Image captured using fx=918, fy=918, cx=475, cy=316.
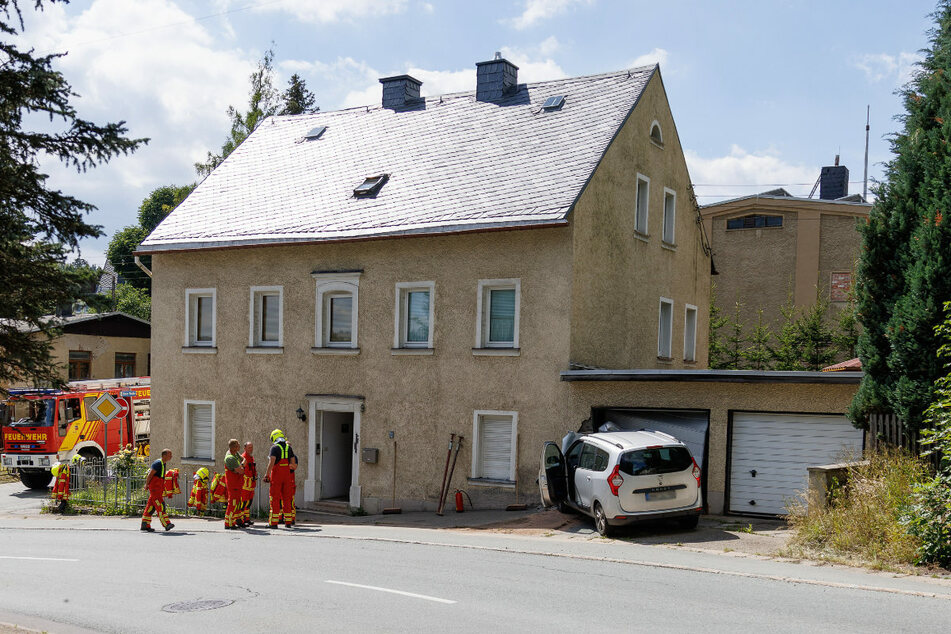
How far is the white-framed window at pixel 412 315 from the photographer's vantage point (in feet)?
66.7

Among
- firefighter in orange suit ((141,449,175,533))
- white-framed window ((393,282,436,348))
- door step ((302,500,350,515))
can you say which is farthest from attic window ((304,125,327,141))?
firefighter in orange suit ((141,449,175,533))

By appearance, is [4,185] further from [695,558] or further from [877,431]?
[877,431]

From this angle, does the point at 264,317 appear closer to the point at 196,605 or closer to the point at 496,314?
the point at 496,314

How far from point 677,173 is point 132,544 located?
52.8 feet

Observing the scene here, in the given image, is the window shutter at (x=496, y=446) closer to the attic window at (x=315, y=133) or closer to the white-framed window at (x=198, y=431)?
the white-framed window at (x=198, y=431)

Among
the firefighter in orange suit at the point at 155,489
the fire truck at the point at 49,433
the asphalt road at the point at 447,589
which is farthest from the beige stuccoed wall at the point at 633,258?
the fire truck at the point at 49,433

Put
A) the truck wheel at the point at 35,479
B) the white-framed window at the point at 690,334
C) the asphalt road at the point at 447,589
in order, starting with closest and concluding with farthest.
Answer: the asphalt road at the point at 447,589 < the white-framed window at the point at 690,334 < the truck wheel at the point at 35,479

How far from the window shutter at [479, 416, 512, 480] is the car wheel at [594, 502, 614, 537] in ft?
13.4

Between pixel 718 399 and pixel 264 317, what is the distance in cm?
1156

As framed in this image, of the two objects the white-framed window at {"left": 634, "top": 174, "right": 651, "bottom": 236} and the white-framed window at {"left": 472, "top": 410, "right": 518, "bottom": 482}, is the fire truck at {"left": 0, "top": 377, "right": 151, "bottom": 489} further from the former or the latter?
the white-framed window at {"left": 634, "top": 174, "right": 651, "bottom": 236}

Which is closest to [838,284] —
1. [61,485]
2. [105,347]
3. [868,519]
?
[868,519]

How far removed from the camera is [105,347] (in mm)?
44094

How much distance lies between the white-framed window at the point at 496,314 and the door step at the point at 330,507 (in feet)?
17.0

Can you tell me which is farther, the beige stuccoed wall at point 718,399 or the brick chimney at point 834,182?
the brick chimney at point 834,182
